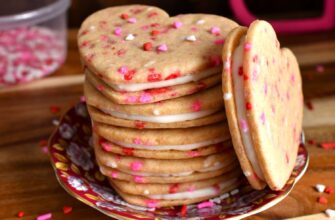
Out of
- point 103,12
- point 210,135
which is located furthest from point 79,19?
point 210,135

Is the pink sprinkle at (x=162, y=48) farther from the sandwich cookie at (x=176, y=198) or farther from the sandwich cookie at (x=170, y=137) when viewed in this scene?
the sandwich cookie at (x=176, y=198)

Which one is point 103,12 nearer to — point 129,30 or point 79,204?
point 129,30

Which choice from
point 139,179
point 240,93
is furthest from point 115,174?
point 240,93

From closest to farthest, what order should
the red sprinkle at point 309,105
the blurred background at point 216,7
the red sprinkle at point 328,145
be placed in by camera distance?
1. the red sprinkle at point 328,145
2. the red sprinkle at point 309,105
3. the blurred background at point 216,7

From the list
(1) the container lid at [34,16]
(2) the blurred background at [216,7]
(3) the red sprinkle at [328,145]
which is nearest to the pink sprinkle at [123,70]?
(3) the red sprinkle at [328,145]

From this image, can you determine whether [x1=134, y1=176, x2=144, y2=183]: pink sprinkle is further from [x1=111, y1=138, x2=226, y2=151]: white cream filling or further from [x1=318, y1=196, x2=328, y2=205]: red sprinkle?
[x1=318, y1=196, x2=328, y2=205]: red sprinkle

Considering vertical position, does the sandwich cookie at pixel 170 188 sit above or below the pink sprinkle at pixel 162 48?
below

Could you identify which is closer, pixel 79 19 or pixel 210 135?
pixel 210 135
